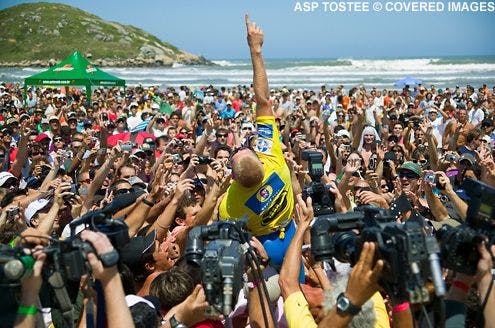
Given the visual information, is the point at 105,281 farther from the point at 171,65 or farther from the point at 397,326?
the point at 171,65

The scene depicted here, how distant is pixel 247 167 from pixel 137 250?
33.9 inches

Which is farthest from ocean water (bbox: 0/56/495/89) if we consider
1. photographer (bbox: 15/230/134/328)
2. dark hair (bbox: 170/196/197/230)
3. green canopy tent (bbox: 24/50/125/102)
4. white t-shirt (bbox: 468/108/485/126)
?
photographer (bbox: 15/230/134/328)

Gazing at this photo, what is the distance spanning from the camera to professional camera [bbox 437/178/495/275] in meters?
2.25

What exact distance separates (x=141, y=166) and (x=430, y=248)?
20.0 ft

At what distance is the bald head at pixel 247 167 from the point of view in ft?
13.0

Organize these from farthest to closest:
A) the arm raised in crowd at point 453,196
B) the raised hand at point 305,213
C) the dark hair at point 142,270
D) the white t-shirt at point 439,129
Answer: the white t-shirt at point 439,129 < the arm raised in crowd at point 453,196 < the dark hair at point 142,270 < the raised hand at point 305,213

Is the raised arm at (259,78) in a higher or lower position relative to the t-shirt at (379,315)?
higher

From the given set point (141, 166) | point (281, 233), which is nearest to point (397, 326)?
point (281, 233)

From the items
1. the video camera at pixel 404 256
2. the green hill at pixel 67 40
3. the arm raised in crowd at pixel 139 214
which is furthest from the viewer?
the green hill at pixel 67 40

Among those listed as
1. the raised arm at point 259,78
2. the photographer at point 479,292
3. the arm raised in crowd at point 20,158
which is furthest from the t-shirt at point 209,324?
the arm raised in crowd at point 20,158

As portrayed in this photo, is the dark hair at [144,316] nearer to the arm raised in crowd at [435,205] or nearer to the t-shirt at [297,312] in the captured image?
the t-shirt at [297,312]

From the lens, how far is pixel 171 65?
97.9 metres

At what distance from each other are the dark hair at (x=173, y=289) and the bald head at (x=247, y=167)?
0.85 metres

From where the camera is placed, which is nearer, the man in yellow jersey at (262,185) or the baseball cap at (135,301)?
the baseball cap at (135,301)
